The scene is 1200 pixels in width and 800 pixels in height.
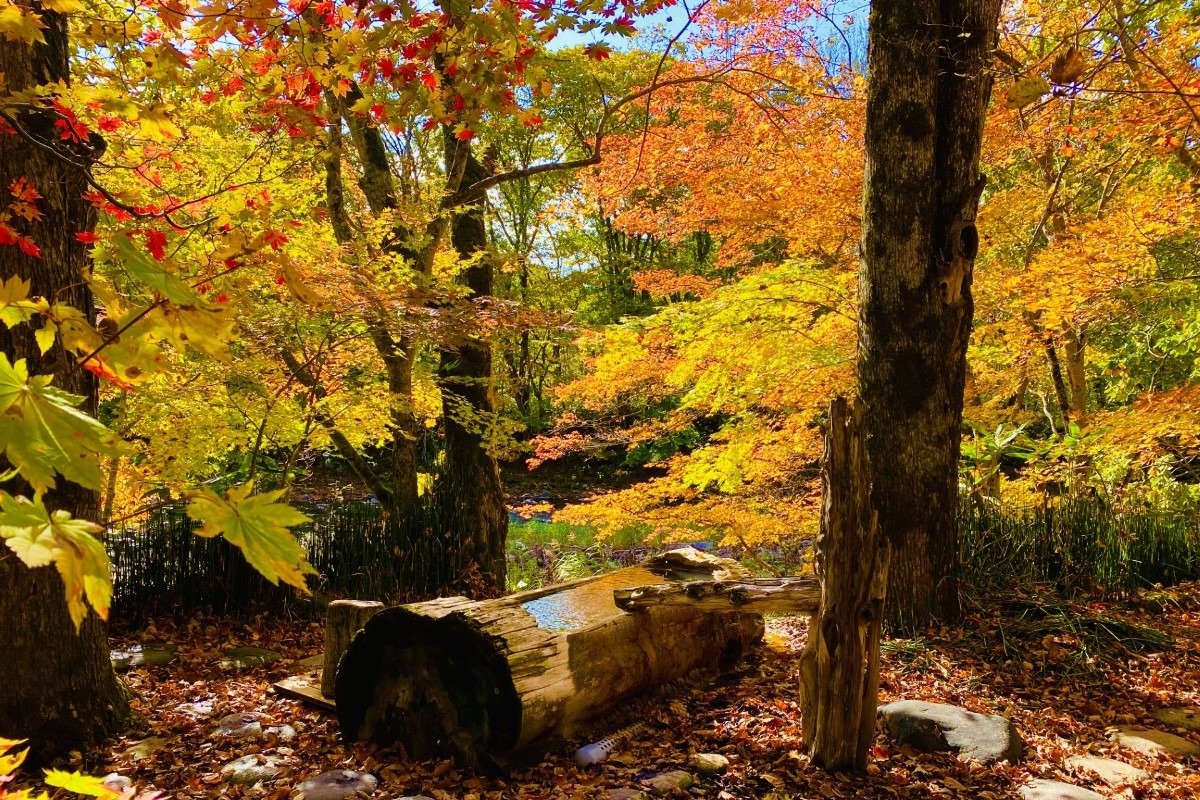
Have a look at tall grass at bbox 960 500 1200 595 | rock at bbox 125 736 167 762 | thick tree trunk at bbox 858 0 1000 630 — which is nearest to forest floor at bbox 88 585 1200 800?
rock at bbox 125 736 167 762

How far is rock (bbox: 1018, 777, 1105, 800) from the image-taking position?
7.88ft

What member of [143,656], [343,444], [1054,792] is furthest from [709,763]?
[343,444]

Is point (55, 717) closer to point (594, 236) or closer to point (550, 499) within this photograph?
point (550, 499)

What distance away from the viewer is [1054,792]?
243cm

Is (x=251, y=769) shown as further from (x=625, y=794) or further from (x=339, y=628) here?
(x=625, y=794)

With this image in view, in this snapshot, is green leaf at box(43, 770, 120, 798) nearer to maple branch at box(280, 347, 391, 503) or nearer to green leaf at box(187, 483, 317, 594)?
green leaf at box(187, 483, 317, 594)

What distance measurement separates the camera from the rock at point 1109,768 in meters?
2.64

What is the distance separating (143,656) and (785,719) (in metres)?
3.59

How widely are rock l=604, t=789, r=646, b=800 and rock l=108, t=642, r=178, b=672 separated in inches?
119

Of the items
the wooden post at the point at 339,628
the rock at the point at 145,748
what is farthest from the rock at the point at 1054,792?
the rock at the point at 145,748

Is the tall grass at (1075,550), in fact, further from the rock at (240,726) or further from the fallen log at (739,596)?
the rock at (240,726)

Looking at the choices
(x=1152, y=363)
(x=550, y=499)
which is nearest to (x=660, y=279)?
(x=550, y=499)

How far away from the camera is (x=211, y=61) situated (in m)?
3.14

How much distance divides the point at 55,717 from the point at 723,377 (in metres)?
3.97
